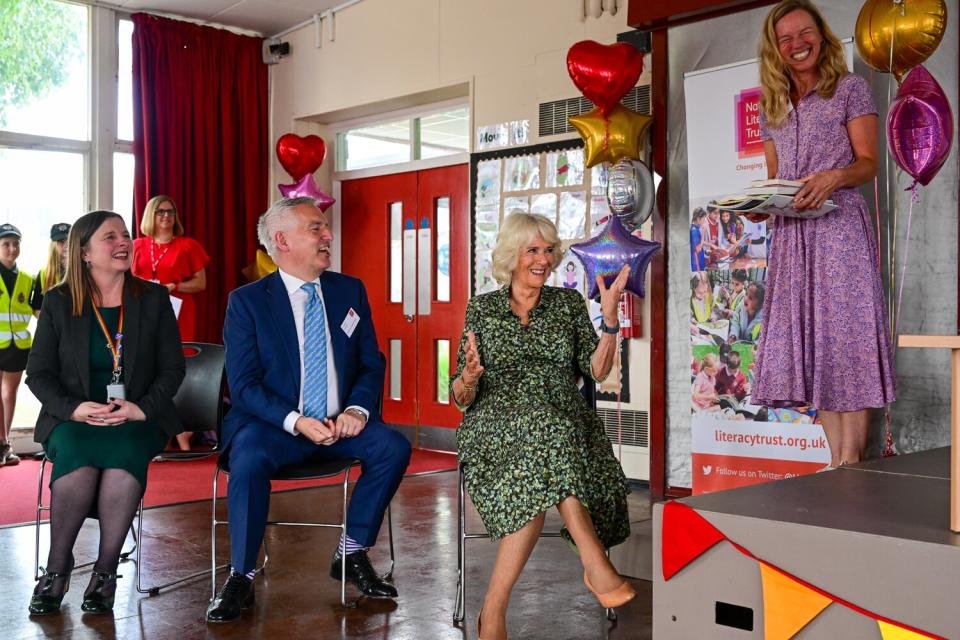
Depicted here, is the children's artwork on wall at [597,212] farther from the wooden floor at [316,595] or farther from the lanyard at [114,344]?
the lanyard at [114,344]

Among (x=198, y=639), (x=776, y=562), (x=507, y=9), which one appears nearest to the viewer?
(x=776, y=562)

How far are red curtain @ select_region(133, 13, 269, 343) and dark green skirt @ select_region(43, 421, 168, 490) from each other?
14.3 ft

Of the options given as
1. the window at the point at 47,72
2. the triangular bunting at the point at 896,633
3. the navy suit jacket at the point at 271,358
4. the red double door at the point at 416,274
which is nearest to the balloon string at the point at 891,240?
the navy suit jacket at the point at 271,358

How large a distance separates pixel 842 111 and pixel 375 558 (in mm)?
2198

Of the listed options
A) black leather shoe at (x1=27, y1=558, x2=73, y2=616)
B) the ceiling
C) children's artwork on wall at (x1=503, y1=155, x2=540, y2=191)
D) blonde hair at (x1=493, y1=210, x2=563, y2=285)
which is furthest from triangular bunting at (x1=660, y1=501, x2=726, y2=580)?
the ceiling

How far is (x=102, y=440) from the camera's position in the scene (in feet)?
9.80

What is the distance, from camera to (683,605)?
1.87 meters

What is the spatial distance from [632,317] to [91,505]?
317cm

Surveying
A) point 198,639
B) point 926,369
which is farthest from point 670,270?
point 198,639

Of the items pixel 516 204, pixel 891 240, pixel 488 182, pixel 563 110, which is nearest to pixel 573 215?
pixel 516 204

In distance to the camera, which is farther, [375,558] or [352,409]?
[375,558]

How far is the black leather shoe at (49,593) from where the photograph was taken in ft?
9.47

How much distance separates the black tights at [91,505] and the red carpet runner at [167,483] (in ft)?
5.05

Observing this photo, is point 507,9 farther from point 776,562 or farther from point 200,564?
point 776,562
